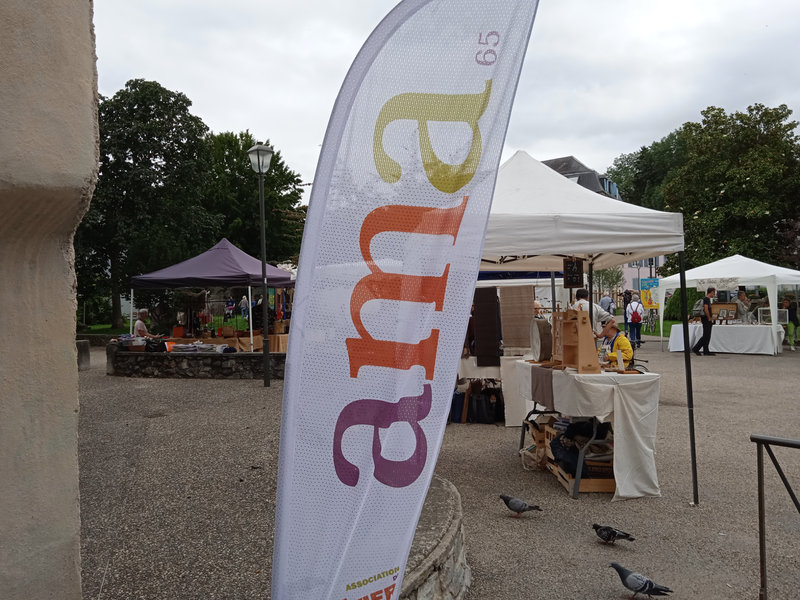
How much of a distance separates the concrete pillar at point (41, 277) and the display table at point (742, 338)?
18.1 m

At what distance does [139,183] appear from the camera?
92.2 feet

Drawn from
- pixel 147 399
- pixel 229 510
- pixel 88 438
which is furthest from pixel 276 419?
pixel 229 510

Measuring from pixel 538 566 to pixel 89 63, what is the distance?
3.76m

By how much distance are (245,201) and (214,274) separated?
25.8 metres

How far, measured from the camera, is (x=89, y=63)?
79.0 inches

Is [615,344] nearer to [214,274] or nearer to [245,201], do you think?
[214,274]

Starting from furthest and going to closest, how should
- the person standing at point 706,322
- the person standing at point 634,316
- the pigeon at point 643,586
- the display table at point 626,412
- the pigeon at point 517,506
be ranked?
the person standing at point 634,316, the person standing at point 706,322, the display table at point 626,412, the pigeon at point 517,506, the pigeon at point 643,586

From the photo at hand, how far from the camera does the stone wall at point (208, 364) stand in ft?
43.2

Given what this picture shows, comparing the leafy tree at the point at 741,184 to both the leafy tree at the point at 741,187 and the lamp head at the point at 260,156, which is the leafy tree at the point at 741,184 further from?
the lamp head at the point at 260,156

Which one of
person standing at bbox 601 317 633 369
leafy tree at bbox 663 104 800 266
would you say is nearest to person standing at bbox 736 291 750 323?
leafy tree at bbox 663 104 800 266

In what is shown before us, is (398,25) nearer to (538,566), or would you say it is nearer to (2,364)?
(2,364)

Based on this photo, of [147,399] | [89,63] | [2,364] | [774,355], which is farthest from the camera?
[774,355]

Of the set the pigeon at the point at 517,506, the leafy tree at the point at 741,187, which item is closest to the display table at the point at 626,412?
the pigeon at the point at 517,506

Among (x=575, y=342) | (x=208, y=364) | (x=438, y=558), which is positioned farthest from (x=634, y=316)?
(x=438, y=558)
